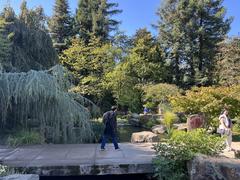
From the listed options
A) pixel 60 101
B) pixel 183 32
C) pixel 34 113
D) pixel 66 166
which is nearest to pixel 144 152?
pixel 66 166

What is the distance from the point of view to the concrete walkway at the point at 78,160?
23.8ft

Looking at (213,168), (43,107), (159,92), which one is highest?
(159,92)

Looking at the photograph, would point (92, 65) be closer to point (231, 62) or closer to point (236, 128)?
point (231, 62)

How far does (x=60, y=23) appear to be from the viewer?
31.5 metres

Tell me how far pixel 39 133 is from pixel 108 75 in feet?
38.6

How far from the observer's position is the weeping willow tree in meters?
10.4

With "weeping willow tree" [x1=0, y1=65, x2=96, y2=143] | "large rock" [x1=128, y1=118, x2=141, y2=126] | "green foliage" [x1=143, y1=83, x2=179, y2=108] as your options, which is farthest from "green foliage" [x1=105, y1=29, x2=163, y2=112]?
"weeping willow tree" [x1=0, y1=65, x2=96, y2=143]

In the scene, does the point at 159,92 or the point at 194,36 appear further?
the point at 194,36

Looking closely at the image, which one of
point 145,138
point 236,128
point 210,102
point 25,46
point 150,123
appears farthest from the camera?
point 150,123

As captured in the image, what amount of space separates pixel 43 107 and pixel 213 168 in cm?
629

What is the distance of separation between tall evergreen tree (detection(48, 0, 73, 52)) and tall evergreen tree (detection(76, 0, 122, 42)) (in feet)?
4.06

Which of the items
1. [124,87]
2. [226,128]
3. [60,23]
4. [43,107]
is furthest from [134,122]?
[60,23]

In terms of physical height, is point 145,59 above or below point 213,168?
Answer: above

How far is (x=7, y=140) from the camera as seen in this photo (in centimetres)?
1051
